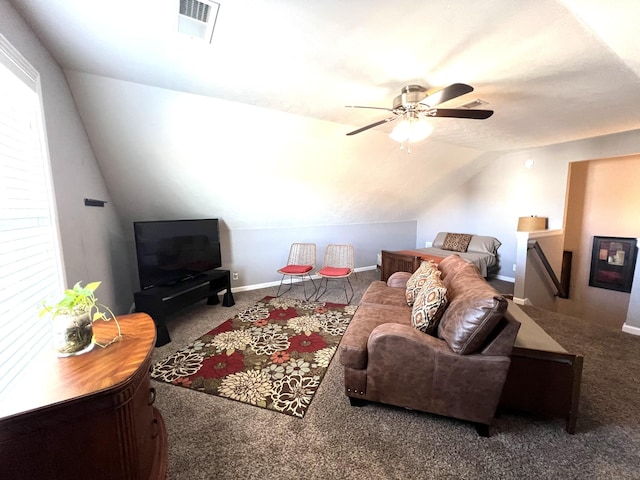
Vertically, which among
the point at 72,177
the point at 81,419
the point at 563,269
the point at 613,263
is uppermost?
the point at 72,177

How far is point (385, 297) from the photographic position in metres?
2.66

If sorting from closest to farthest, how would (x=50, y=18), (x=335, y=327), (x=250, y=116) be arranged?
(x=50, y=18)
(x=250, y=116)
(x=335, y=327)

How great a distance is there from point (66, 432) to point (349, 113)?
3.04m

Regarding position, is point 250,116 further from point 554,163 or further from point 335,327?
point 554,163

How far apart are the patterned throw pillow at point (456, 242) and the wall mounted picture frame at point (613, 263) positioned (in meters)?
1.98

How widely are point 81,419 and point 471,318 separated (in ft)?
5.85

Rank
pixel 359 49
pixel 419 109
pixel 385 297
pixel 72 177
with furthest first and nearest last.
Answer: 1. pixel 385 297
2. pixel 419 109
3. pixel 72 177
4. pixel 359 49

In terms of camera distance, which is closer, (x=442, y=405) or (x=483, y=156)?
(x=442, y=405)

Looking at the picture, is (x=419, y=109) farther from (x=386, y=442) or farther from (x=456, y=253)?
(x=456, y=253)

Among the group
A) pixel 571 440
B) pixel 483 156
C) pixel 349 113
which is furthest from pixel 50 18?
pixel 483 156

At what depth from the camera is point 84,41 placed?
1652mm

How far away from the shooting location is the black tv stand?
2.73 meters

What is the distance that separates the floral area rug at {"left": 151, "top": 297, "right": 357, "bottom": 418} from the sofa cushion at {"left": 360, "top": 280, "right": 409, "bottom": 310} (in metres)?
0.57

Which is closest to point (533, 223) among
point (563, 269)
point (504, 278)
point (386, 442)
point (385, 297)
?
point (504, 278)
